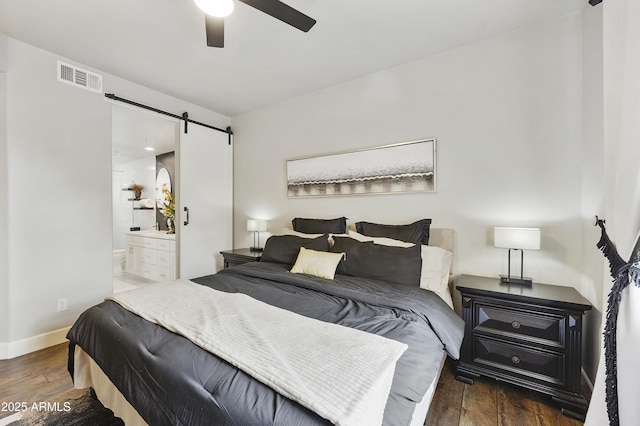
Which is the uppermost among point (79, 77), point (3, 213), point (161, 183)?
point (79, 77)

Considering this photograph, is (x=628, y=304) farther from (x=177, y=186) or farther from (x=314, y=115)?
(x=177, y=186)

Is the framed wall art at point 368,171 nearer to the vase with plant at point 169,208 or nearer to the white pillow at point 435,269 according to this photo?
the white pillow at point 435,269

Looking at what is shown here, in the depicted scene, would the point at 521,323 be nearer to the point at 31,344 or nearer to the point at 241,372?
the point at 241,372

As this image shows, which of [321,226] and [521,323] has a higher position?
[321,226]

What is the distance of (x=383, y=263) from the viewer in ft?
7.37

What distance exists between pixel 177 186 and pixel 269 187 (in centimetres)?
117

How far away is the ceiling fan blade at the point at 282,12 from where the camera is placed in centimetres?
156

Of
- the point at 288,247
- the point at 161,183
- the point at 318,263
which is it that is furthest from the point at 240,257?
the point at 161,183

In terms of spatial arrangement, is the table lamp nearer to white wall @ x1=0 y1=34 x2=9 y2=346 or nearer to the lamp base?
the lamp base

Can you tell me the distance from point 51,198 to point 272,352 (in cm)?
287

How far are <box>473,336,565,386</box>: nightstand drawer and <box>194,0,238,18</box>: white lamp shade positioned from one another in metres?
2.73

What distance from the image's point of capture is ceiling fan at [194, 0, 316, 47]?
158 cm

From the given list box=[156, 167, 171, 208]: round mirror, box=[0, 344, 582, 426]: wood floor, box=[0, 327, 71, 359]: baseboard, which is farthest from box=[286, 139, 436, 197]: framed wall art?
box=[156, 167, 171, 208]: round mirror

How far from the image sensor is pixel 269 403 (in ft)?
2.89
